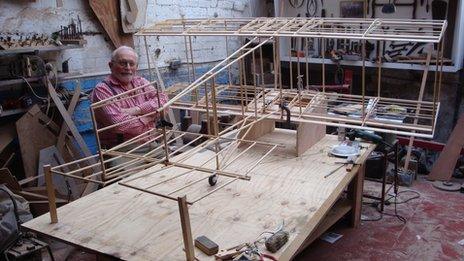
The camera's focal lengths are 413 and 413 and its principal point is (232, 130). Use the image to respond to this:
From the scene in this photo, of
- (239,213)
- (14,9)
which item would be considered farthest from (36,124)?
(239,213)

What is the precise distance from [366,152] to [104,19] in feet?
8.40

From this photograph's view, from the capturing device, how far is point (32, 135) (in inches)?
125

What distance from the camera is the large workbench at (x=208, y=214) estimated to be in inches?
62.8

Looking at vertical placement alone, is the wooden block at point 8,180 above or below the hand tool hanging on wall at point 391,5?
below

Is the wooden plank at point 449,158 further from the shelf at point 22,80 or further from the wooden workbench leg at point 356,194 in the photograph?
the shelf at point 22,80

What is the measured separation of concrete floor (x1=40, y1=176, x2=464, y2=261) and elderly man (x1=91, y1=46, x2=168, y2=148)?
806 mm

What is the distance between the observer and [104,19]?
3.73 m

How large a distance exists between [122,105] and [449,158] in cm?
304

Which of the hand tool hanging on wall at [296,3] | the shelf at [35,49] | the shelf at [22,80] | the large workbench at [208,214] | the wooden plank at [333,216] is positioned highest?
the hand tool hanging on wall at [296,3]

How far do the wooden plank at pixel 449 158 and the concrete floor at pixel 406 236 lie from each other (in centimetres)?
45

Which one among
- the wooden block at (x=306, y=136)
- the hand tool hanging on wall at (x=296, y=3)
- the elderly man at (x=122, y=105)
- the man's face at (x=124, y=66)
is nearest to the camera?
the wooden block at (x=306, y=136)

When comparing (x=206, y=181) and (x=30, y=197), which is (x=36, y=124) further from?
(x=206, y=181)

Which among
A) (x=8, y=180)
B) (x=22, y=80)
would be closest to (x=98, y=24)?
(x=22, y=80)

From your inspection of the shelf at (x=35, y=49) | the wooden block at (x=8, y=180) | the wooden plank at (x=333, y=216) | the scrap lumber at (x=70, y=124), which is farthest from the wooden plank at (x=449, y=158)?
the wooden block at (x=8, y=180)
